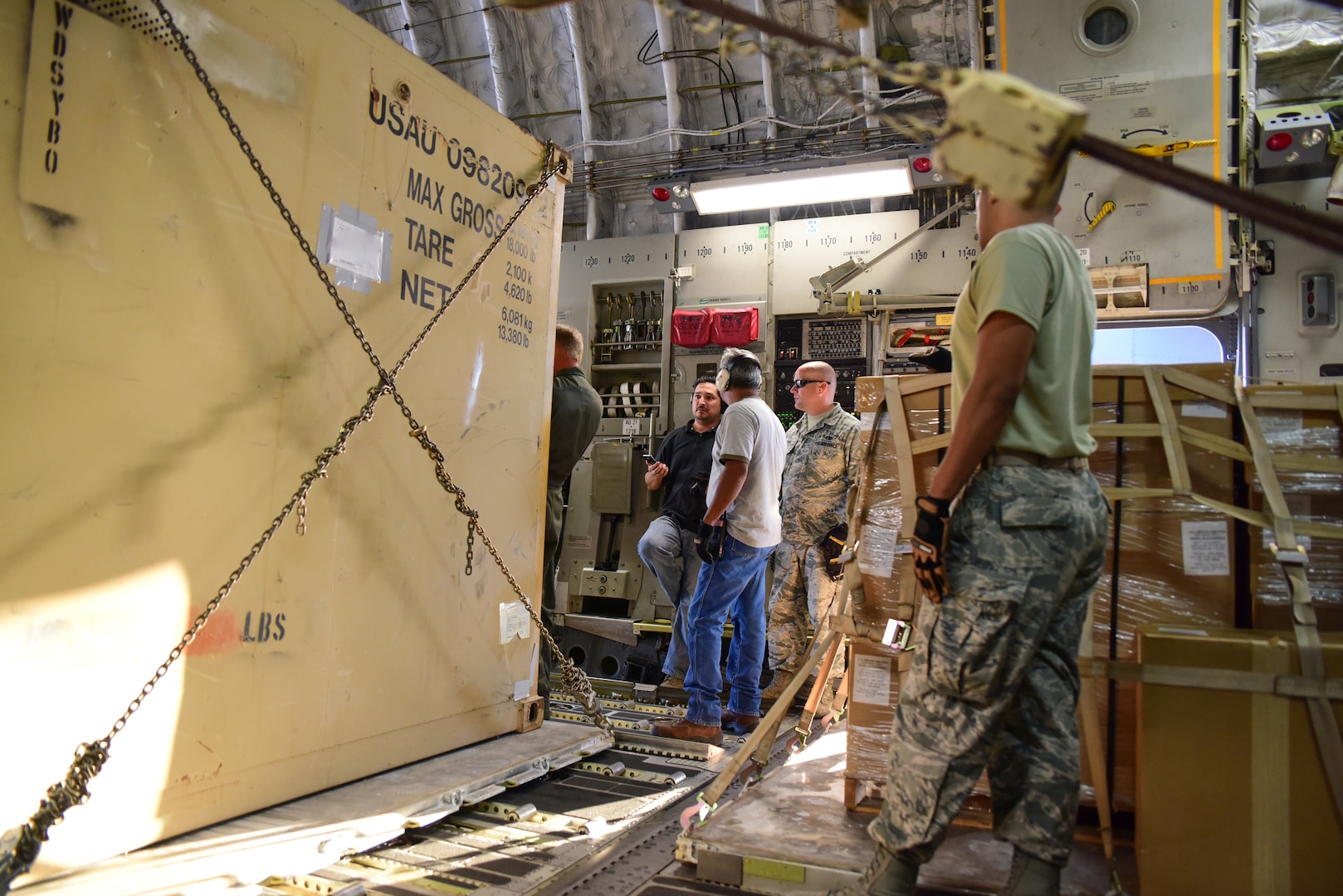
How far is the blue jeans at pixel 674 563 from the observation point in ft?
16.8

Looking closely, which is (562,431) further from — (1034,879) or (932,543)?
(1034,879)

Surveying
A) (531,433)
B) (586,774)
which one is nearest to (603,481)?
(531,433)

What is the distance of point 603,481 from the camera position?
7.32 metres

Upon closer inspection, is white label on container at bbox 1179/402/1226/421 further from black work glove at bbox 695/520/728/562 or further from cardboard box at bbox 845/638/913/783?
black work glove at bbox 695/520/728/562

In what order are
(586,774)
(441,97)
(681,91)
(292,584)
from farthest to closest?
(681,91)
(586,774)
(441,97)
(292,584)

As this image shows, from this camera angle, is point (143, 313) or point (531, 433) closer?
point (143, 313)

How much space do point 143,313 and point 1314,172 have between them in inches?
260

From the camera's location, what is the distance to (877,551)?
296 cm

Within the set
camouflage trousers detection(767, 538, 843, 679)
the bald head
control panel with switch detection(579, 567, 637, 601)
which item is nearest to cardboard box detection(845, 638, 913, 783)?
camouflage trousers detection(767, 538, 843, 679)

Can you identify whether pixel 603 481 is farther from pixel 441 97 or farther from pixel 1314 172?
pixel 1314 172

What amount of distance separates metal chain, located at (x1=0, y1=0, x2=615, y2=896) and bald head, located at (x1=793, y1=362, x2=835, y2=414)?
6.19 ft

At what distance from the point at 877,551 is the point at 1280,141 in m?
4.66

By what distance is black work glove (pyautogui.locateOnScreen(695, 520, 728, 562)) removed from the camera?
181 inches

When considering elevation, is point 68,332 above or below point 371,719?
above
